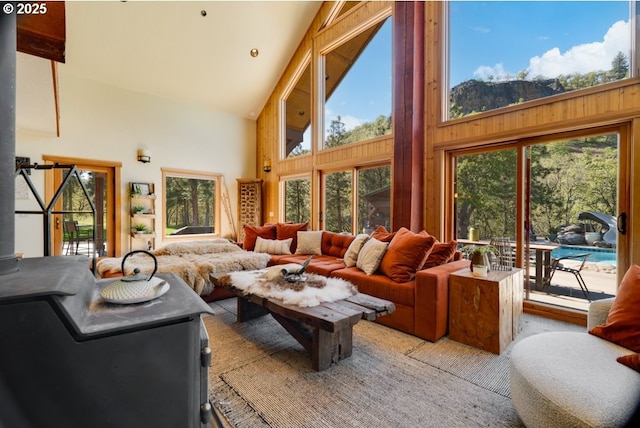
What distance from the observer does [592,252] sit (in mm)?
3104

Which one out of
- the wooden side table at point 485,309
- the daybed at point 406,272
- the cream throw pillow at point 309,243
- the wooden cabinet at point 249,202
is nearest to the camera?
the wooden side table at point 485,309

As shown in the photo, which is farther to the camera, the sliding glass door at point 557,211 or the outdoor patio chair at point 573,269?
the outdoor patio chair at point 573,269

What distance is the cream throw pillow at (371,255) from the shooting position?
322 cm

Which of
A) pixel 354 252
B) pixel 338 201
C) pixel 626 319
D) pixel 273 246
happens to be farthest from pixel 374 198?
pixel 626 319

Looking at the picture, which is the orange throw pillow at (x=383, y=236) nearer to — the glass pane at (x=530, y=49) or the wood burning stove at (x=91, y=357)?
the glass pane at (x=530, y=49)

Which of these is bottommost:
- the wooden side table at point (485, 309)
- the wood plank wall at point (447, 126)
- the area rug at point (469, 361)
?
the area rug at point (469, 361)

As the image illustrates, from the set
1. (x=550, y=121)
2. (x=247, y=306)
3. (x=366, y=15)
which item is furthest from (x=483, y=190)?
(x=366, y=15)

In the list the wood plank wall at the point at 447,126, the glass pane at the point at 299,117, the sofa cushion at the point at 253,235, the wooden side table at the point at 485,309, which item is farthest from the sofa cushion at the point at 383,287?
the glass pane at the point at 299,117

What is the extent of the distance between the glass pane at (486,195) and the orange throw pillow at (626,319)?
6.43ft

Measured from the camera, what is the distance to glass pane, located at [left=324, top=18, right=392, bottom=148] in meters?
4.99

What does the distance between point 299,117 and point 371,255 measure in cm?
442

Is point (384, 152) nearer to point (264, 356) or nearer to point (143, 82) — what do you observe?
point (264, 356)

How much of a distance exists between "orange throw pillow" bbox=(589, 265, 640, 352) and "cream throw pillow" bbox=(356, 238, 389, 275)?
1775 millimetres

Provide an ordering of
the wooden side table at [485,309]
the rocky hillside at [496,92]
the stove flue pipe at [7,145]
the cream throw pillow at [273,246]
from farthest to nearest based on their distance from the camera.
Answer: the cream throw pillow at [273,246]
the rocky hillside at [496,92]
the wooden side table at [485,309]
the stove flue pipe at [7,145]
